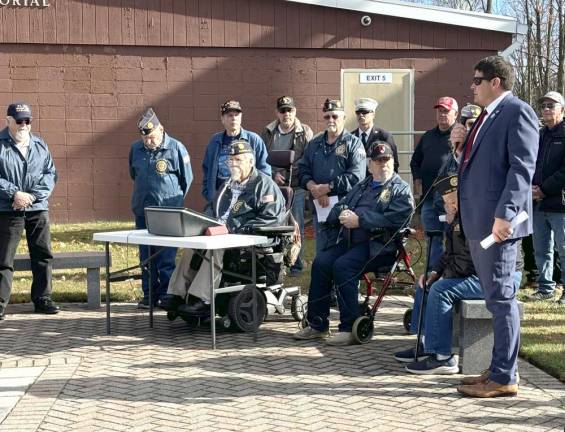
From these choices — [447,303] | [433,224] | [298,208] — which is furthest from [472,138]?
[298,208]

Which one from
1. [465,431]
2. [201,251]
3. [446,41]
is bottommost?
[465,431]

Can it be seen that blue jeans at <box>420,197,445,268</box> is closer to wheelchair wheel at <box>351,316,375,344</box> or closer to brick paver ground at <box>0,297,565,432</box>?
brick paver ground at <box>0,297,565,432</box>

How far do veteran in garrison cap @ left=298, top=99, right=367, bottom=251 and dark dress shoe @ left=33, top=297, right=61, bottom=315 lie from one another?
2532 mm

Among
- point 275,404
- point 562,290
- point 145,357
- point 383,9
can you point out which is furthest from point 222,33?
point 275,404

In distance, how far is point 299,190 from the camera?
11312mm

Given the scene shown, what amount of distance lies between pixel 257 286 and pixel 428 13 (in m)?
8.79

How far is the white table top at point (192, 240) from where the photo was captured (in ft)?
25.1

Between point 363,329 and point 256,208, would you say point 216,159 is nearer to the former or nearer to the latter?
point 256,208

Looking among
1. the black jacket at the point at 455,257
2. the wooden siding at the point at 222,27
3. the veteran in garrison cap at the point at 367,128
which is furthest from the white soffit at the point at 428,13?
the black jacket at the point at 455,257

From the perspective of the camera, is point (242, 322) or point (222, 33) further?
point (222, 33)

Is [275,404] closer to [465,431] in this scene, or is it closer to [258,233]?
[465,431]

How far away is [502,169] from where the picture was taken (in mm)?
6180

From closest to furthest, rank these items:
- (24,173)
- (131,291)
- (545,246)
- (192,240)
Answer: (192,240)
(24,173)
(545,246)
(131,291)

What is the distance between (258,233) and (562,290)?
3.34 meters
